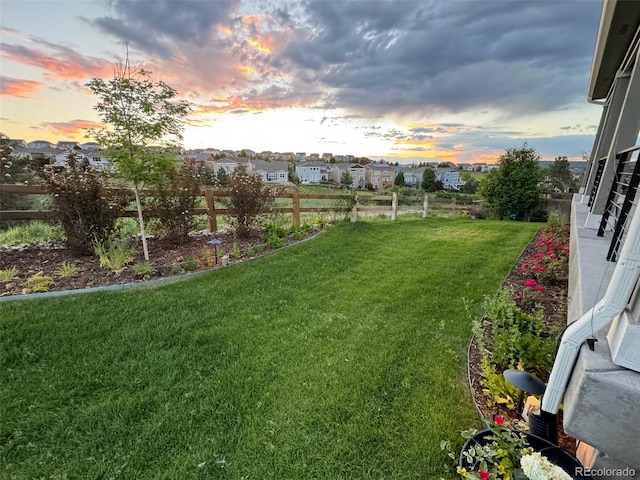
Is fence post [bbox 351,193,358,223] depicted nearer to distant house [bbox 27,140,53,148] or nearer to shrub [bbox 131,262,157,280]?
shrub [bbox 131,262,157,280]

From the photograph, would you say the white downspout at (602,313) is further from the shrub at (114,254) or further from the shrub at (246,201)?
the shrub at (246,201)

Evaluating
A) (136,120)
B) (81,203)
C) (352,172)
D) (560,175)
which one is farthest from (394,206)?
(352,172)

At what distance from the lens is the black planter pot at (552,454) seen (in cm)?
133

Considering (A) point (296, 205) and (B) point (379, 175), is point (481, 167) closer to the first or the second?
(B) point (379, 175)

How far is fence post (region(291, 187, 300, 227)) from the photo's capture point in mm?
7027

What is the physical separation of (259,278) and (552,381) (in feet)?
12.2

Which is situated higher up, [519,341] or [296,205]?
[296,205]

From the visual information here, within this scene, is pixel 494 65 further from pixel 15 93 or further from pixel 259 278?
pixel 15 93

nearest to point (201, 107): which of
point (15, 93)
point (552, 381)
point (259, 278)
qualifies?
point (15, 93)

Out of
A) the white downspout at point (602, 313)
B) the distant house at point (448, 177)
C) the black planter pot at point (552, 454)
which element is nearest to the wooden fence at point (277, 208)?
the black planter pot at point (552, 454)

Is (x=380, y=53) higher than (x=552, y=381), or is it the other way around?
(x=380, y=53)

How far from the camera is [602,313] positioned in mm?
1313

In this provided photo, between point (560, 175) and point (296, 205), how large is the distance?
1785cm

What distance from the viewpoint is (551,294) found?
3658 millimetres
